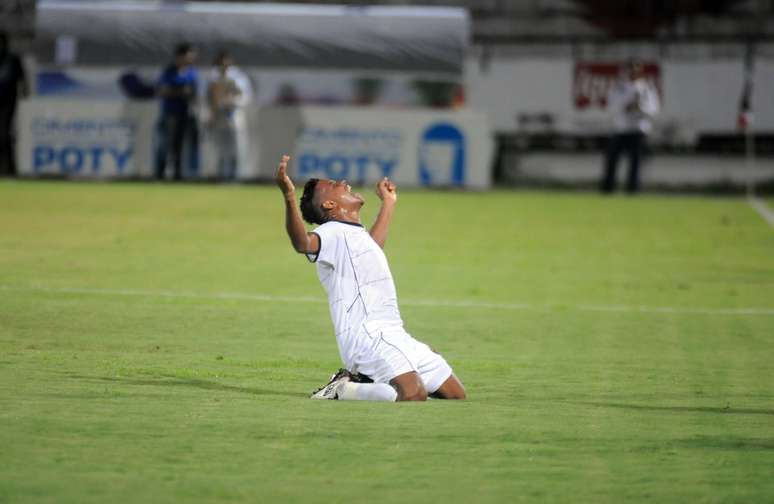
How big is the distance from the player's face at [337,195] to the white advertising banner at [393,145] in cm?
1983

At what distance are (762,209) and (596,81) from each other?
284 inches

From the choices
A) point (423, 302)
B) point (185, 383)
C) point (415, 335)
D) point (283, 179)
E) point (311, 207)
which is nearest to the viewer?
point (283, 179)

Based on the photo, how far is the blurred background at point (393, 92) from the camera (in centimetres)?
2922

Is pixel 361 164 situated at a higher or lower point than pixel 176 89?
lower

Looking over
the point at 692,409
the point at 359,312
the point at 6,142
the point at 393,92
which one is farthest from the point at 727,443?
the point at 6,142

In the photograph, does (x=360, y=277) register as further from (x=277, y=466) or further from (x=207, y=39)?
(x=207, y=39)

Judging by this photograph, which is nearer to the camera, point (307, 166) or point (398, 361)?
point (398, 361)

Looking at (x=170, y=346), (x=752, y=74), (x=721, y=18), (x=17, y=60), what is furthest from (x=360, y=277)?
(x=721, y=18)

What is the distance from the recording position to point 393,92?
3161 centimetres

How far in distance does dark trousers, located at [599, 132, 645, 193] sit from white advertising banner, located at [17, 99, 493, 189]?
6.69 feet

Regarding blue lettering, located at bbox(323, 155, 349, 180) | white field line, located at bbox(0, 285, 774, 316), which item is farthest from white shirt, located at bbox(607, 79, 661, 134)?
white field line, located at bbox(0, 285, 774, 316)

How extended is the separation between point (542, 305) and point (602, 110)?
19.1 m

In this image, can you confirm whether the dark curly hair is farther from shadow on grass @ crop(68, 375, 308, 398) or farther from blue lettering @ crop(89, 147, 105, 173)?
blue lettering @ crop(89, 147, 105, 173)

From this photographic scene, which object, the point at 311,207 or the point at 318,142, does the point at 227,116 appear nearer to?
the point at 318,142
